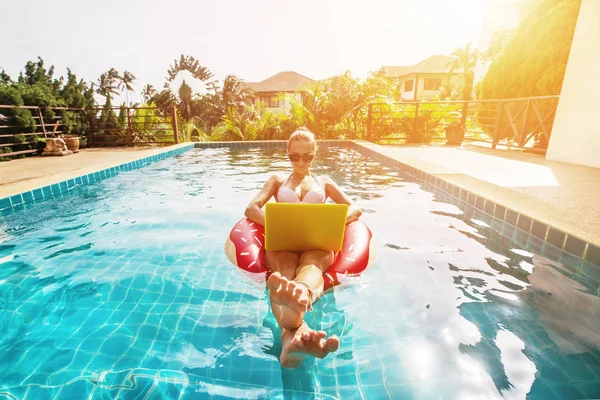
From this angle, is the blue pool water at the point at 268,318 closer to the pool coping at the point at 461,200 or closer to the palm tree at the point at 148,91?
the pool coping at the point at 461,200

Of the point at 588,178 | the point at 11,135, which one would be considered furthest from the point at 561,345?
the point at 11,135

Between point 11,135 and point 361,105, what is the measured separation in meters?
10.4

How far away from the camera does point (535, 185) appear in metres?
4.77

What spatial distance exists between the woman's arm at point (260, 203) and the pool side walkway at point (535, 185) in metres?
2.42

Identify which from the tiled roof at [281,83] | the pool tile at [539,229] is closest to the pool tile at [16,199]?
the pool tile at [539,229]

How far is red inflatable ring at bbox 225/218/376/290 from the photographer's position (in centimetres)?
243

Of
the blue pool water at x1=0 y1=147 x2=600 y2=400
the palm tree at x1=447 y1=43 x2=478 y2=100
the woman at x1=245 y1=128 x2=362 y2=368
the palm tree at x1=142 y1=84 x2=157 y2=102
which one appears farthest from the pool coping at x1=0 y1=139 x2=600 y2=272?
the palm tree at x1=142 y1=84 x2=157 y2=102

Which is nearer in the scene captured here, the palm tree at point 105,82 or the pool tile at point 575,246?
the pool tile at point 575,246

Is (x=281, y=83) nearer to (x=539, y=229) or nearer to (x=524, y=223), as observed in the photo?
(x=524, y=223)

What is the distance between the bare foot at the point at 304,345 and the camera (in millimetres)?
1383

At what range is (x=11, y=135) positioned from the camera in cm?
816

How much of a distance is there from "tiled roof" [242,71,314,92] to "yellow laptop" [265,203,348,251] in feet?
123

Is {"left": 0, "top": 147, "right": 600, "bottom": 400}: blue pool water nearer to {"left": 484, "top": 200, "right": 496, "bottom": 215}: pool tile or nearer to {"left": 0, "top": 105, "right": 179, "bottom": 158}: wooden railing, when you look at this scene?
{"left": 484, "top": 200, "right": 496, "bottom": 215}: pool tile

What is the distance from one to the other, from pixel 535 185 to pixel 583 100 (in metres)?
3.59
